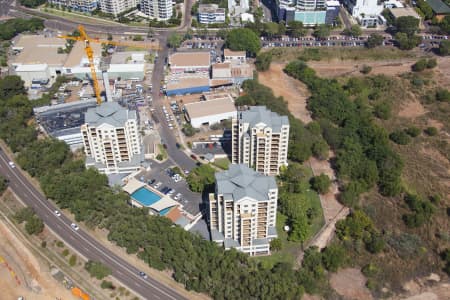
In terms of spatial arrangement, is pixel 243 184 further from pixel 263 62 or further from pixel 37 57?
pixel 37 57

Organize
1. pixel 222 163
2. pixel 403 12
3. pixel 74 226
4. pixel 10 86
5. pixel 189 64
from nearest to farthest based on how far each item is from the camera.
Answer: pixel 74 226 → pixel 222 163 → pixel 10 86 → pixel 189 64 → pixel 403 12

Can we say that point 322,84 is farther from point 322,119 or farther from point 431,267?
point 431,267

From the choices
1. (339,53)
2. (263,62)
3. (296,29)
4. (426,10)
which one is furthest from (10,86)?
(426,10)

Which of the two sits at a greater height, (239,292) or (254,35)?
(254,35)

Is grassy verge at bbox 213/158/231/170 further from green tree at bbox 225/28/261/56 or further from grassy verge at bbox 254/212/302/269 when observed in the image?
green tree at bbox 225/28/261/56

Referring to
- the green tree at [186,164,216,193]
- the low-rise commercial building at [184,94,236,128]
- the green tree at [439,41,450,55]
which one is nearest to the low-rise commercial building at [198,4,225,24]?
the low-rise commercial building at [184,94,236,128]

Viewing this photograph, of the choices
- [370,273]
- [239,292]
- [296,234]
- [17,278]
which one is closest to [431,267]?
[370,273]

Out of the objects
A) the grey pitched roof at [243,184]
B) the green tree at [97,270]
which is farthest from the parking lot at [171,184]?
the green tree at [97,270]
